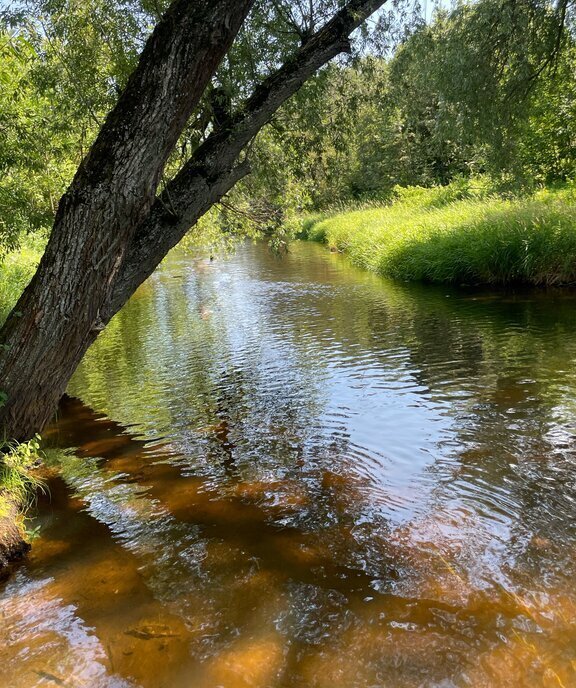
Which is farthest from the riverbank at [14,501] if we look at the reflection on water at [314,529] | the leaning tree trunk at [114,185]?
the leaning tree trunk at [114,185]

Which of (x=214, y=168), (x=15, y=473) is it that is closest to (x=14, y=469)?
(x=15, y=473)

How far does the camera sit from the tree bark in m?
3.77

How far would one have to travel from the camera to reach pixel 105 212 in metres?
3.78

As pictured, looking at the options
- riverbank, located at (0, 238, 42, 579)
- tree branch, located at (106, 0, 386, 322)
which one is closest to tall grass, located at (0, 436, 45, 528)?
riverbank, located at (0, 238, 42, 579)

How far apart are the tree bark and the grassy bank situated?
9.94m

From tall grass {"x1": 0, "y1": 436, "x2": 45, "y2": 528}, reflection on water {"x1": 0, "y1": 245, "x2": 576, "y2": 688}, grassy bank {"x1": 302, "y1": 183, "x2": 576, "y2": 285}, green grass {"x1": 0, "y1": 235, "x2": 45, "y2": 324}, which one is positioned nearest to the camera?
reflection on water {"x1": 0, "y1": 245, "x2": 576, "y2": 688}

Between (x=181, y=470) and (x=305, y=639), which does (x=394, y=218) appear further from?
(x=305, y=639)

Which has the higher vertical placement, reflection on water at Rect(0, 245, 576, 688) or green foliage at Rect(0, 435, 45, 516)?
green foliage at Rect(0, 435, 45, 516)

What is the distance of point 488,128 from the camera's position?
983cm

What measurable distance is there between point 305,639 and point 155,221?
322 centimetres

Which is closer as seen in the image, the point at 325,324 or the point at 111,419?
the point at 111,419

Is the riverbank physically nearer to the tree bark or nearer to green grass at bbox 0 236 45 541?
green grass at bbox 0 236 45 541

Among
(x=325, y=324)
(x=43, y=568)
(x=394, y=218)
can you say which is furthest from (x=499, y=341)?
(x=394, y=218)

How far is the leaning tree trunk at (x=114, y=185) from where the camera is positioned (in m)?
3.77
